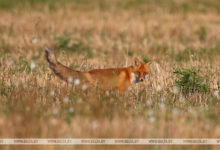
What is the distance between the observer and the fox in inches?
252

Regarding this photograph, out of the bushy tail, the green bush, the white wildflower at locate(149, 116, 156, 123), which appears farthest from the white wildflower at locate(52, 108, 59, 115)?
the green bush

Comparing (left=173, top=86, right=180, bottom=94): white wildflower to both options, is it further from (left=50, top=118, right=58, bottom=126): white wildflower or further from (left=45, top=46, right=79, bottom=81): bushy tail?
(left=50, top=118, right=58, bottom=126): white wildflower

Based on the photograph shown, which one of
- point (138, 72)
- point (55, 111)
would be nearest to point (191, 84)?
point (138, 72)

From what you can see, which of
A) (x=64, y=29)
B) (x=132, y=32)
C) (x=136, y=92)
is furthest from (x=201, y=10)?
(x=136, y=92)

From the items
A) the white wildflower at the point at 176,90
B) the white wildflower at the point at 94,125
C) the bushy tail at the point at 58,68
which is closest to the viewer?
the white wildflower at the point at 94,125

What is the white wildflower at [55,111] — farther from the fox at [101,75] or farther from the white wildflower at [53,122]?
the fox at [101,75]

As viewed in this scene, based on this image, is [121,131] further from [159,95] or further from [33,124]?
[159,95]

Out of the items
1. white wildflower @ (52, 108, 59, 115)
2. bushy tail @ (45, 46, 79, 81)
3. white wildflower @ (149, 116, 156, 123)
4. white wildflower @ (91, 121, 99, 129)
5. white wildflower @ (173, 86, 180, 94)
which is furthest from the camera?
white wildflower @ (173, 86, 180, 94)

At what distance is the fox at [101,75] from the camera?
6.41 m

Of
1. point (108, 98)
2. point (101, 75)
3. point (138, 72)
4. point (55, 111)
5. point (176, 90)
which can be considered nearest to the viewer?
point (55, 111)

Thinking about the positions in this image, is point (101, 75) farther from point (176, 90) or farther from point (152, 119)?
point (152, 119)

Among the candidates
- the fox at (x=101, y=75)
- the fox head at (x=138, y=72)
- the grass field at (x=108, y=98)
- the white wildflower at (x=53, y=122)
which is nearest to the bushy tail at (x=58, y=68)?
the fox at (x=101, y=75)

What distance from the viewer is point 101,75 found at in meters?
6.76

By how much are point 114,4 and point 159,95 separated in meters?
17.7
